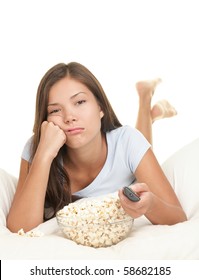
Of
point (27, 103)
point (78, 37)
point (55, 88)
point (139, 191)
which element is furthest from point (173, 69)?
point (139, 191)

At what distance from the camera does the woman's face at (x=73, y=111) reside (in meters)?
2.17

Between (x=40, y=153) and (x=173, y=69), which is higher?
(x=173, y=69)

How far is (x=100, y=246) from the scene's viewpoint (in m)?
1.81

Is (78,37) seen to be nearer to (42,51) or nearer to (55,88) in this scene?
(42,51)

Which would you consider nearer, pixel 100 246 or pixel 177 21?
pixel 100 246

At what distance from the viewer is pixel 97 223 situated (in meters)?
1.78

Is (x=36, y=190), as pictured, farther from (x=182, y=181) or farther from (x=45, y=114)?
(x=182, y=181)

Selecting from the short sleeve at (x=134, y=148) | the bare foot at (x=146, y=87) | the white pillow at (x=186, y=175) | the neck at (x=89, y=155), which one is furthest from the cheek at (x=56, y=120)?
the bare foot at (x=146, y=87)

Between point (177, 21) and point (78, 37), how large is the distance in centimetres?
64

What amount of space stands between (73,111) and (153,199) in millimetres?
514

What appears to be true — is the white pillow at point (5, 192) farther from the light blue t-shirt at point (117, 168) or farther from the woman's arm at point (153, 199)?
the woman's arm at point (153, 199)

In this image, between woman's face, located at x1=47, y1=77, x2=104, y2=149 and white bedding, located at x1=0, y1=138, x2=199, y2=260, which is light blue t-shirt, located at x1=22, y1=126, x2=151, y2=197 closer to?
woman's face, located at x1=47, y1=77, x2=104, y2=149

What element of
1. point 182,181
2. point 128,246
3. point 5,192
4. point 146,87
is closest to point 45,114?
point 5,192

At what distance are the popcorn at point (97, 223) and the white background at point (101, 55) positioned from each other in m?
1.69
